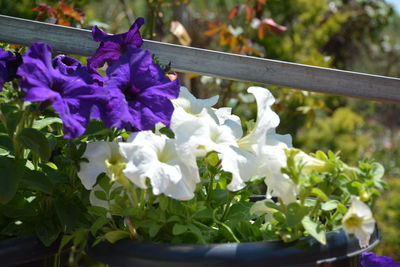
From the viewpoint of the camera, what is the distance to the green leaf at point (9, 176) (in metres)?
0.84

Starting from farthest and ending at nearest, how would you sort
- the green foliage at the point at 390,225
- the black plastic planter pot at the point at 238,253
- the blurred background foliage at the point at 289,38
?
1. the green foliage at the point at 390,225
2. the blurred background foliage at the point at 289,38
3. the black plastic planter pot at the point at 238,253

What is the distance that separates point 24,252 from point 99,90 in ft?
0.95

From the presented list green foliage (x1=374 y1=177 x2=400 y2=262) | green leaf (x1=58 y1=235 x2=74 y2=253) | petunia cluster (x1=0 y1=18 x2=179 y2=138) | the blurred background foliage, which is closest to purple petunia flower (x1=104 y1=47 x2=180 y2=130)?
petunia cluster (x1=0 y1=18 x2=179 y2=138)

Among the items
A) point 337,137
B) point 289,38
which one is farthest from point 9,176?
point 337,137

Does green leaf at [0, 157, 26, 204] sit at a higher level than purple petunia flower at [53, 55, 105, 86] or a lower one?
lower

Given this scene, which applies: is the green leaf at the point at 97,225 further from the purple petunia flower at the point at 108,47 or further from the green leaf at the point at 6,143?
the purple petunia flower at the point at 108,47

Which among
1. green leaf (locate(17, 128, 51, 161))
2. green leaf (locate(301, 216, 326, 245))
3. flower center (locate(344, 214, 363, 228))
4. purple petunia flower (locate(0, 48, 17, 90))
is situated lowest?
green leaf (locate(301, 216, 326, 245))

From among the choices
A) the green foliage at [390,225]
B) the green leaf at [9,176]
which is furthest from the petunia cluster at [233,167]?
the green foliage at [390,225]

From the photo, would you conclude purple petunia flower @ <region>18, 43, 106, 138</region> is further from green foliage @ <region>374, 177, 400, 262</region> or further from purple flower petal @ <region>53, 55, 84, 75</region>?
green foliage @ <region>374, 177, 400, 262</region>

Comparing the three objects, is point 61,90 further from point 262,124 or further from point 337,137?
point 337,137

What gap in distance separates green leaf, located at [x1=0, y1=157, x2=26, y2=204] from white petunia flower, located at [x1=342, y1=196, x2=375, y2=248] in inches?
20.3

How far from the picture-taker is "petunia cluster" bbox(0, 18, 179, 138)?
2.69ft

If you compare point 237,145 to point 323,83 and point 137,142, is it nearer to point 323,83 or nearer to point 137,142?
point 137,142

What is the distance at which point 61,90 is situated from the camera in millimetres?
871
